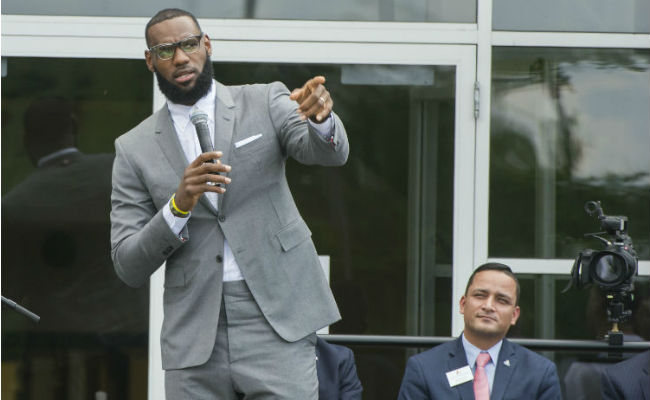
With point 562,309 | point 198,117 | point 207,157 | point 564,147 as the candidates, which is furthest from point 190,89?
point 562,309

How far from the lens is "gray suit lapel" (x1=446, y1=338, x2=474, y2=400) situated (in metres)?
4.12

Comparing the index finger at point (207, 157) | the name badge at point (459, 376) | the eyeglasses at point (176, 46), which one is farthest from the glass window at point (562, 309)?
the index finger at point (207, 157)

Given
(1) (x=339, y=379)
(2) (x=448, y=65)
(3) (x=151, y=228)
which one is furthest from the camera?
(2) (x=448, y=65)

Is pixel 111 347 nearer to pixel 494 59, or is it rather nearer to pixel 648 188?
pixel 494 59

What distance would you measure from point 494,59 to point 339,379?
1871mm

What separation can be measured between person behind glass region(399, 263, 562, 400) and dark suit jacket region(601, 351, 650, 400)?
22cm

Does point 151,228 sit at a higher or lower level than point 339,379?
higher

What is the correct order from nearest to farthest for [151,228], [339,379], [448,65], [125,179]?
[151,228] → [125,179] → [339,379] → [448,65]

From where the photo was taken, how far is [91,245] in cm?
517

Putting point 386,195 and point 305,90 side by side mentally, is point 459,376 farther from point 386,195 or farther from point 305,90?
point 305,90

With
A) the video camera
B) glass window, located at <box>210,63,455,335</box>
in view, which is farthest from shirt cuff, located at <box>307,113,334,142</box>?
glass window, located at <box>210,63,455,335</box>

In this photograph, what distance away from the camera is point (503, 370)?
13.8 ft

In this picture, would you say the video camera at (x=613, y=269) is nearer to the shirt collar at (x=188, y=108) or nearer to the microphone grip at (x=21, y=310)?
the shirt collar at (x=188, y=108)

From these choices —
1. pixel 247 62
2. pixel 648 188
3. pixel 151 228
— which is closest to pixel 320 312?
pixel 151 228
